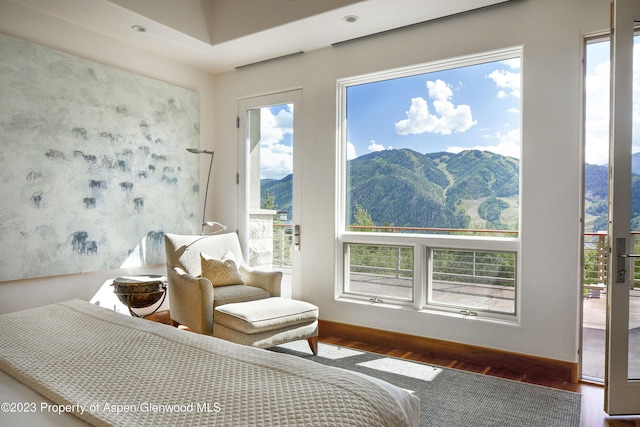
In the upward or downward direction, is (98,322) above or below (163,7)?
below

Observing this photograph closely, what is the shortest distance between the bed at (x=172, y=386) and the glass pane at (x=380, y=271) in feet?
8.08

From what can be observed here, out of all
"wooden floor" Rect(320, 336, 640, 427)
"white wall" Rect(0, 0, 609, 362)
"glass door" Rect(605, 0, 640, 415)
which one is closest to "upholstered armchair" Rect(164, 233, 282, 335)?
"white wall" Rect(0, 0, 609, 362)

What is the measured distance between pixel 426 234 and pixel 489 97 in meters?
1.23

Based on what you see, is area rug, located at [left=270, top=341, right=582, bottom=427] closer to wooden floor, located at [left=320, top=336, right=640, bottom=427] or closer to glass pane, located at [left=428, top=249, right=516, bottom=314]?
wooden floor, located at [left=320, top=336, right=640, bottom=427]

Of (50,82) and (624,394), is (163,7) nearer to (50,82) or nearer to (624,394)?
(50,82)

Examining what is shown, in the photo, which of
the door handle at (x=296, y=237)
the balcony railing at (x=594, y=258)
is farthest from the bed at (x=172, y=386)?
the door handle at (x=296, y=237)

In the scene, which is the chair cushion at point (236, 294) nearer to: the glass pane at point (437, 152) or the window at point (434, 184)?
the window at point (434, 184)

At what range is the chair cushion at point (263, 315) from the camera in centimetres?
298

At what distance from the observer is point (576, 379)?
2934mm

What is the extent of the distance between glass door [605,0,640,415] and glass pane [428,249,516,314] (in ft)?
2.67

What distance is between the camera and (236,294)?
3439mm

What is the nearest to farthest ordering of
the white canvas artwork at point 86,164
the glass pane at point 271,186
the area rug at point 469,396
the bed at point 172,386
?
the bed at point 172,386 < the area rug at point 469,396 < the white canvas artwork at point 86,164 < the glass pane at point 271,186

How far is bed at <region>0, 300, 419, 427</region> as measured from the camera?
1047mm

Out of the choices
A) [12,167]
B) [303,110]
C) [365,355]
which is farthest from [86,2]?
[365,355]
